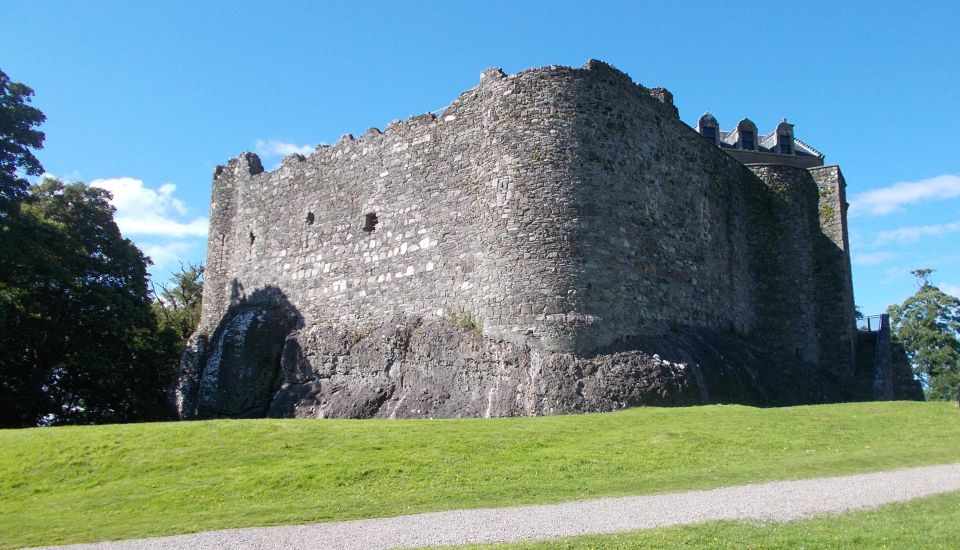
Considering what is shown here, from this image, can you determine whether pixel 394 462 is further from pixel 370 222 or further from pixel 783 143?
pixel 783 143

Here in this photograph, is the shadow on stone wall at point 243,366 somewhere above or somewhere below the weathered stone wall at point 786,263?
below

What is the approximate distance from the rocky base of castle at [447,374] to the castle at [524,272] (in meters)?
0.06

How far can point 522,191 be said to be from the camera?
2212cm

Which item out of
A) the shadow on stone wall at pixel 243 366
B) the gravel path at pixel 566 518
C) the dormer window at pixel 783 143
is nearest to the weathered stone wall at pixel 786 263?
the dormer window at pixel 783 143

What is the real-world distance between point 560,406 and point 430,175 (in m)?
8.79

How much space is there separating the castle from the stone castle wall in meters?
0.07

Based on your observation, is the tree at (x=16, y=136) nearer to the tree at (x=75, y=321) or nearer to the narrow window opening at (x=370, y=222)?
the tree at (x=75, y=321)

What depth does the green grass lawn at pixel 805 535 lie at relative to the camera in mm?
8852

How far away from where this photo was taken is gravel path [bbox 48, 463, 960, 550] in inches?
389

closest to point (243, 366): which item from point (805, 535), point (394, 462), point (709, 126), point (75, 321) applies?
point (75, 321)

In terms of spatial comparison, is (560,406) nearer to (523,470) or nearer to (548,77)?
(523,470)

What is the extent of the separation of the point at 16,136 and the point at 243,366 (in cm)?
1102

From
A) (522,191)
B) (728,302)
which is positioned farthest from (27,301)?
(728,302)

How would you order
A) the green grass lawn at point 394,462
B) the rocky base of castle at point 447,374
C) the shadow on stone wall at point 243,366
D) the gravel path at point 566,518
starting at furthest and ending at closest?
the shadow on stone wall at point 243,366, the rocky base of castle at point 447,374, the green grass lawn at point 394,462, the gravel path at point 566,518
